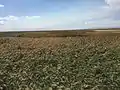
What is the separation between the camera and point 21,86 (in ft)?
14.1

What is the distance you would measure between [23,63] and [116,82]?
2.67 metres

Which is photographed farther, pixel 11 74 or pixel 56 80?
pixel 11 74

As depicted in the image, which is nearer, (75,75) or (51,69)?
(75,75)

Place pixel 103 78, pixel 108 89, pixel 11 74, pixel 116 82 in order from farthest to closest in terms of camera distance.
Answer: pixel 11 74 → pixel 103 78 → pixel 116 82 → pixel 108 89

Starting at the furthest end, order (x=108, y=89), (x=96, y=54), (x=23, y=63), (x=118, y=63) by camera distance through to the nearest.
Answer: (x=96, y=54)
(x=23, y=63)
(x=118, y=63)
(x=108, y=89)

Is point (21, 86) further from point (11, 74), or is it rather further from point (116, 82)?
point (116, 82)

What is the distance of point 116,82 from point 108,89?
40 centimetres

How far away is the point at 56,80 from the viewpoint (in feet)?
14.8

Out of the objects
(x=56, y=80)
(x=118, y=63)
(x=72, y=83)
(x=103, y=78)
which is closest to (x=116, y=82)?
(x=103, y=78)

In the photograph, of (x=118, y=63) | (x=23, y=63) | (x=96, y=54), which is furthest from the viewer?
(x=96, y=54)

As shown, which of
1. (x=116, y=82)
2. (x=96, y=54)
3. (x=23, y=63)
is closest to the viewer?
(x=116, y=82)

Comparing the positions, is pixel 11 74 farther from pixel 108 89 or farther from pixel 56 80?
pixel 108 89

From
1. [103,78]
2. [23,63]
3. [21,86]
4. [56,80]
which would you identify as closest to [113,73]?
[103,78]

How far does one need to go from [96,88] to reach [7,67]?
2.58 meters
